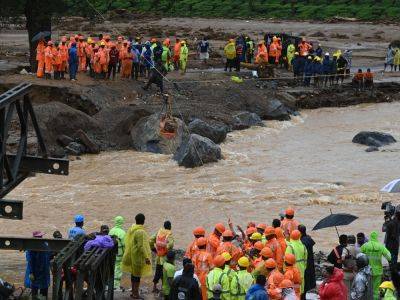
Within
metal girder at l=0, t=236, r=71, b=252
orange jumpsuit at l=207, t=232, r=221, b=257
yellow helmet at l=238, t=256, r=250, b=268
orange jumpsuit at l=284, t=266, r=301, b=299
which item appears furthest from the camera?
orange jumpsuit at l=207, t=232, r=221, b=257

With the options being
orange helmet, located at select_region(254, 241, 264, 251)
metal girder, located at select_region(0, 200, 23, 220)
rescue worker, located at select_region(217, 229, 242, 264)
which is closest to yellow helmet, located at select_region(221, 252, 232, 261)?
rescue worker, located at select_region(217, 229, 242, 264)

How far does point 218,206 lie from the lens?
2414 cm

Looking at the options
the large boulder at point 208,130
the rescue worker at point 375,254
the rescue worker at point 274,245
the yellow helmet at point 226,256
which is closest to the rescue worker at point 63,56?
the large boulder at point 208,130

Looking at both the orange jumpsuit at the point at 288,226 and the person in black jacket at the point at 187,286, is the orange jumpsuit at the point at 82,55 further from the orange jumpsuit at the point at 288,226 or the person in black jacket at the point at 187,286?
the person in black jacket at the point at 187,286

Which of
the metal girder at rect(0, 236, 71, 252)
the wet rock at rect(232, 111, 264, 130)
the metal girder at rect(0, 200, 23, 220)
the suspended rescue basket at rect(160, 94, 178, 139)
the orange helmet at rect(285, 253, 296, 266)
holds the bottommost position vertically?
the wet rock at rect(232, 111, 264, 130)

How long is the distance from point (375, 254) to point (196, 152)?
524 inches

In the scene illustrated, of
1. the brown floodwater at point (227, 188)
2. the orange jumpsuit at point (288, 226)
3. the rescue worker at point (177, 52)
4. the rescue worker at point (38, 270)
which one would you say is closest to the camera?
the rescue worker at point (38, 270)

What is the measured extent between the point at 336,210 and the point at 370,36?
35.0 m

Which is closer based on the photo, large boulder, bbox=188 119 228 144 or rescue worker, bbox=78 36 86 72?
large boulder, bbox=188 119 228 144

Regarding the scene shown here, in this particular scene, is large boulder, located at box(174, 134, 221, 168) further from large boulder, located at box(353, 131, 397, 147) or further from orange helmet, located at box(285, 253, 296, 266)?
orange helmet, located at box(285, 253, 296, 266)

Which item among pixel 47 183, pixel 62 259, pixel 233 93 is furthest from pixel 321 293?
A: pixel 233 93

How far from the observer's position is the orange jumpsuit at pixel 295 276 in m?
13.7

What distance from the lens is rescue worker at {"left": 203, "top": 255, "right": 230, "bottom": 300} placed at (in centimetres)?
1350

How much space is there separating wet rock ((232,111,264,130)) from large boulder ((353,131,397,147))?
145 inches
